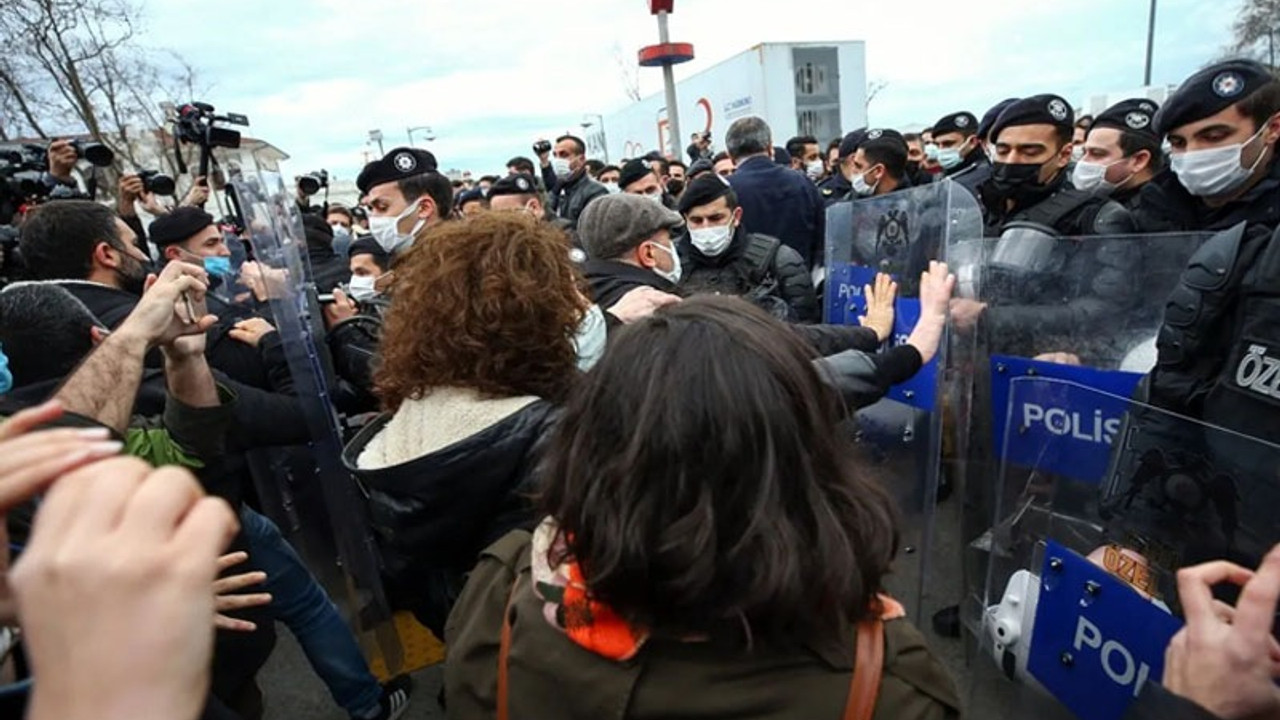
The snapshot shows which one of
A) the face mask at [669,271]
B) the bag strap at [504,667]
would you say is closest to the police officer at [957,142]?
the face mask at [669,271]

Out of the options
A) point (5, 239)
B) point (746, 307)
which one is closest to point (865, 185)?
point (746, 307)

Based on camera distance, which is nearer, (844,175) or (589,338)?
(589,338)

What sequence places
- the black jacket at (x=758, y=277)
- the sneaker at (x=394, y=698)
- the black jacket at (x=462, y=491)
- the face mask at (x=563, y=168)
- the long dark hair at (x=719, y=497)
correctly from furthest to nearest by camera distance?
the face mask at (x=563, y=168), the black jacket at (x=758, y=277), the sneaker at (x=394, y=698), the black jacket at (x=462, y=491), the long dark hair at (x=719, y=497)

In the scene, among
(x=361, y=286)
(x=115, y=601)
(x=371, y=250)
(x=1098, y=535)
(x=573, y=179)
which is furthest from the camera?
(x=573, y=179)

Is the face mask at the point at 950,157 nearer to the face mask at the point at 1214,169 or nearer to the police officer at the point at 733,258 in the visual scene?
the police officer at the point at 733,258

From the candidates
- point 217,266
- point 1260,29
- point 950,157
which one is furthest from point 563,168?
point 1260,29

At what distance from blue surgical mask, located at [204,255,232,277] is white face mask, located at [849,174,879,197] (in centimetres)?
357

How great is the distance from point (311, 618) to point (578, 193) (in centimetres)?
474

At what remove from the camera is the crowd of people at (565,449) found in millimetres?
577

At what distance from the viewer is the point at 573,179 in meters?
6.67

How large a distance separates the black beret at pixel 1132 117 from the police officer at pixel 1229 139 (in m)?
1.02

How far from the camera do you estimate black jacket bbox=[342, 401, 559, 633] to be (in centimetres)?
135

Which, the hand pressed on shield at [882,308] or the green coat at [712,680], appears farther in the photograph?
the hand pressed on shield at [882,308]

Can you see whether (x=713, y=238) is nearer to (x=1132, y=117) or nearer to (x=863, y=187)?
(x=863, y=187)
